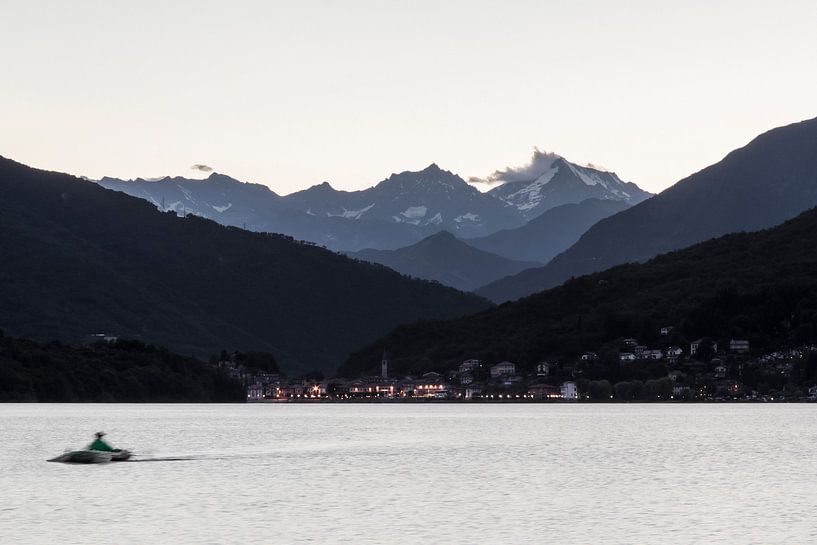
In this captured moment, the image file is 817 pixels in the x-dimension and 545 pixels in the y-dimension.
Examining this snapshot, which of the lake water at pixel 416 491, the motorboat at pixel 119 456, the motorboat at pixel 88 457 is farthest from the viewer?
the motorboat at pixel 119 456

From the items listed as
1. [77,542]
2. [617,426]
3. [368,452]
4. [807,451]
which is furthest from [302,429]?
[77,542]

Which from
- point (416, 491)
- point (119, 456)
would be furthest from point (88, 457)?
point (416, 491)

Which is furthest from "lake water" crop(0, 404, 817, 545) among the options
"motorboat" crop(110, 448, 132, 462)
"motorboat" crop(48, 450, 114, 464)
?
"motorboat" crop(48, 450, 114, 464)

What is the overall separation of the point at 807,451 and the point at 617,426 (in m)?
62.0

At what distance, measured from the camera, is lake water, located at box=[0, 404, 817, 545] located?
6034cm

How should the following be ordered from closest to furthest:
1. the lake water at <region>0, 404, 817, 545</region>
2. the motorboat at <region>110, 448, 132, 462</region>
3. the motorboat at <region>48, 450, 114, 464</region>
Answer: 1. the lake water at <region>0, 404, 817, 545</region>
2. the motorboat at <region>48, 450, 114, 464</region>
3. the motorboat at <region>110, 448, 132, 462</region>

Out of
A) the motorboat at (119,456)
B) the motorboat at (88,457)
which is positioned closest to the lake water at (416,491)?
the motorboat at (119,456)

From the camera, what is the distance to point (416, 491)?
79.2 metres

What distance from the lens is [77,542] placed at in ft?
186

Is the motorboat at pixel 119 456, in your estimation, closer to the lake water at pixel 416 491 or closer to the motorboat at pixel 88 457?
the motorboat at pixel 88 457

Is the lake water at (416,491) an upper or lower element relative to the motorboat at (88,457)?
lower

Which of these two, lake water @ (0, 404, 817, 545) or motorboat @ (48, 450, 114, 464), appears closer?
lake water @ (0, 404, 817, 545)

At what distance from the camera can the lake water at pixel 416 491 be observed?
198 feet

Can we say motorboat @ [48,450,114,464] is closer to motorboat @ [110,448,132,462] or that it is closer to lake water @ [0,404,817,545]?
motorboat @ [110,448,132,462]
